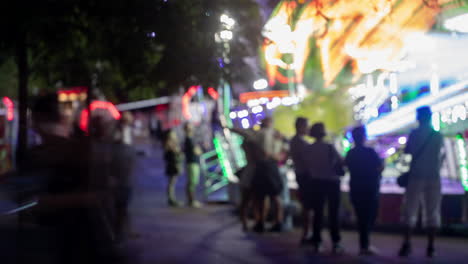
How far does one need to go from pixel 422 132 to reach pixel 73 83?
603 centimetres

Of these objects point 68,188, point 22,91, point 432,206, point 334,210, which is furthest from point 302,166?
point 68,188

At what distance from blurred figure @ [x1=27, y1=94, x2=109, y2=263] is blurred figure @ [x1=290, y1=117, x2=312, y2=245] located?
4.33m

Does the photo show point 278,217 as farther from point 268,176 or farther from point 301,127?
point 301,127

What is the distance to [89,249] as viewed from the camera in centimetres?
445

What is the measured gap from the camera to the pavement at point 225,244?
296 inches

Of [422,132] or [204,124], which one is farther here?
[204,124]

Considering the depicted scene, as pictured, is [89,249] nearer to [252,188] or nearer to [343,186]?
[252,188]

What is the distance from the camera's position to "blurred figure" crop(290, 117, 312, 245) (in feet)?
27.3

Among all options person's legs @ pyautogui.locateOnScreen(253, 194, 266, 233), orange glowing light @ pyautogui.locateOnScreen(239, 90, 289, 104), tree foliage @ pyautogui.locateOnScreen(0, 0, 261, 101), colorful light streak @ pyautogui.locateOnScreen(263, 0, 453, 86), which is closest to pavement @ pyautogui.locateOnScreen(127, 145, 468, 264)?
person's legs @ pyautogui.locateOnScreen(253, 194, 266, 233)

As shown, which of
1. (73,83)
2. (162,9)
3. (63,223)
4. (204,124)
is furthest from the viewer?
(204,124)

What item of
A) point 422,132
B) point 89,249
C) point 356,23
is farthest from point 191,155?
point 89,249

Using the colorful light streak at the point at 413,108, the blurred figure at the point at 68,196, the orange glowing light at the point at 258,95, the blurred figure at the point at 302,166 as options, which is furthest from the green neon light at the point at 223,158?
the blurred figure at the point at 68,196

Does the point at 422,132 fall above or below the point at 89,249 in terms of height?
above

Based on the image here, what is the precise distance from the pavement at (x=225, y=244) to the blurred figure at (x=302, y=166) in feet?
1.45
